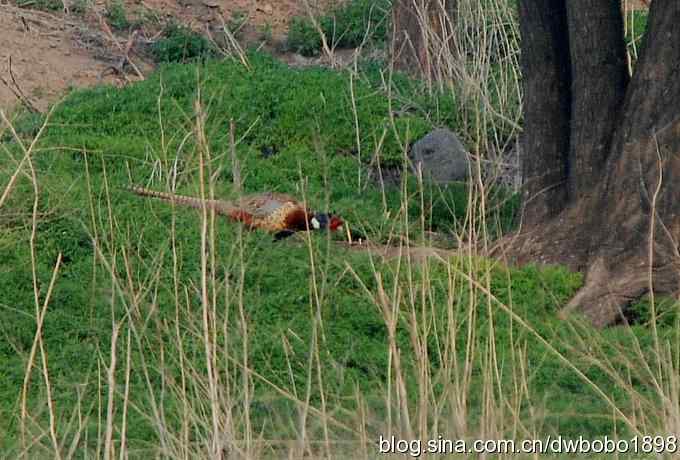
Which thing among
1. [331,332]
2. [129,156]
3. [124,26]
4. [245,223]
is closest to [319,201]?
[245,223]

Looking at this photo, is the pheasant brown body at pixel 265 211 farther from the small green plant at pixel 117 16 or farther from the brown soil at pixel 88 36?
the small green plant at pixel 117 16

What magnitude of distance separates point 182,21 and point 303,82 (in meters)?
2.56

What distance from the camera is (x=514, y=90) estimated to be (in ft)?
27.4

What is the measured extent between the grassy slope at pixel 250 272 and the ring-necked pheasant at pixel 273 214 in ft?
0.22

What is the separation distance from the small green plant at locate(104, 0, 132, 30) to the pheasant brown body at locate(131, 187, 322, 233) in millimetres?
4229

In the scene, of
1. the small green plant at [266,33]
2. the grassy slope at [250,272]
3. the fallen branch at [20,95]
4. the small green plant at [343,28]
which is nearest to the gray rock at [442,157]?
the grassy slope at [250,272]

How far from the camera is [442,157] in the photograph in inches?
298

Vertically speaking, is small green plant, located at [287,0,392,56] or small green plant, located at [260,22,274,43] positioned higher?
small green plant, located at [287,0,392,56]

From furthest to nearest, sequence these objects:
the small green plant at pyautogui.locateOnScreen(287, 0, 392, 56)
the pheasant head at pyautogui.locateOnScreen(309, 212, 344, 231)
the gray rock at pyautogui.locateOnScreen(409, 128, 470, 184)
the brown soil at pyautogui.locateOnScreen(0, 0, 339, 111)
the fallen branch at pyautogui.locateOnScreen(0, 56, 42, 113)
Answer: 1. the small green plant at pyautogui.locateOnScreen(287, 0, 392, 56)
2. the brown soil at pyautogui.locateOnScreen(0, 0, 339, 111)
3. the fallen branch at pyautogui.locateOnScreen(0, 56, 42, 113)
4. the gray rock at pyautogui.locateOnScreen(409, 128, 470, 184)
5. the pheasant head at pyautogui.locateOnScreen(309, 212, 344, 231)

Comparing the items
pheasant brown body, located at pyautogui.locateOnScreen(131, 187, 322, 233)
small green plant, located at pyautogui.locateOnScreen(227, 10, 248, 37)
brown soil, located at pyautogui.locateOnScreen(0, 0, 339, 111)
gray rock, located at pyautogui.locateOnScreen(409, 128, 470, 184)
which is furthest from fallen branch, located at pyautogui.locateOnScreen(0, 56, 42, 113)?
small green plant, located at pyautogui.locateOnScreen(227, 10, 248, 37)

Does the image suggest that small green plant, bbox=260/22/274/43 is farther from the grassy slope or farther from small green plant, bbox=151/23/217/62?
the grassy slope

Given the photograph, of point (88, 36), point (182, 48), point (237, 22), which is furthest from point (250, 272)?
point (237, 22)

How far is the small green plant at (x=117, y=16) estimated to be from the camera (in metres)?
10.3

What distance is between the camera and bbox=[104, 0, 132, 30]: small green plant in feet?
33.9
